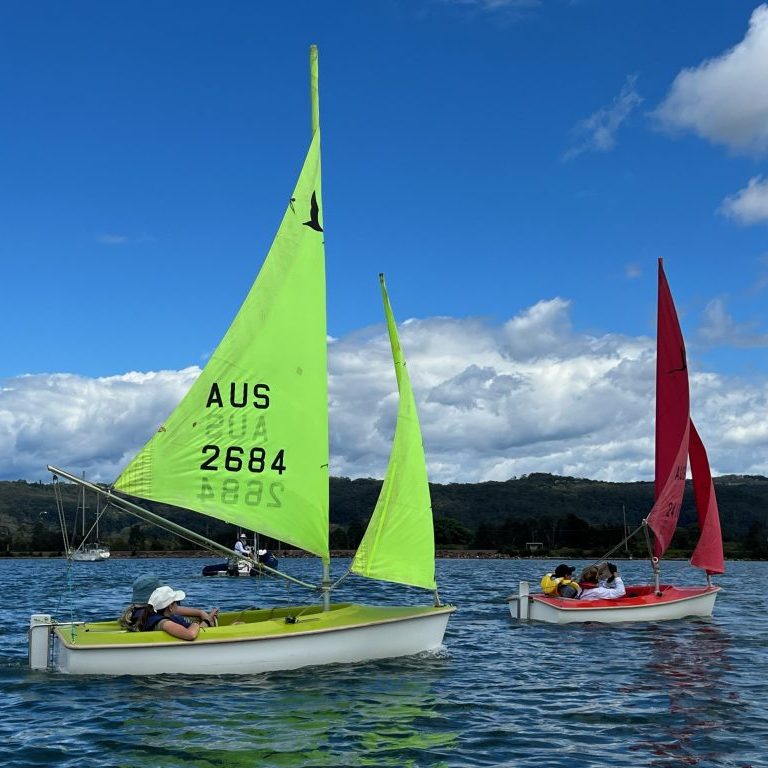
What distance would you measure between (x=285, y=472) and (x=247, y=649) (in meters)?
3.46

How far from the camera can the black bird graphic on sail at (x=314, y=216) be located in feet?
60.8

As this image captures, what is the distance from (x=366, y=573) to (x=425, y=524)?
162 cm

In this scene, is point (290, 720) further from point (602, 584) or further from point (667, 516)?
point (667, 516)

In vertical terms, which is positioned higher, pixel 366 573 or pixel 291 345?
pixel 291 345

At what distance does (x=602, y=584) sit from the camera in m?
27.8

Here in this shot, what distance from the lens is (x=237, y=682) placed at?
622 inches

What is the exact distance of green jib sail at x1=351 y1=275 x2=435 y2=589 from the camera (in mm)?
18422

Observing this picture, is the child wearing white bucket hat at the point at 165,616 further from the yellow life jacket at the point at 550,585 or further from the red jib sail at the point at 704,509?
the red jib sail at the point at 704,509

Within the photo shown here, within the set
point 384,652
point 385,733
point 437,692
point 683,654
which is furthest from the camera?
point 683,654

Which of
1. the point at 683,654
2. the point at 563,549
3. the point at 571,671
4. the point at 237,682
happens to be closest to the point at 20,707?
the point at 237,682

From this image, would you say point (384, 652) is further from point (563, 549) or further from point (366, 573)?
point (563, 549)

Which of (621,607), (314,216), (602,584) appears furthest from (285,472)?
(602,584)

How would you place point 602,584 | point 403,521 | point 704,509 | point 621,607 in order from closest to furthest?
1. point 403,521
2. point 621,607
3. point 602,584
4. point 704,509

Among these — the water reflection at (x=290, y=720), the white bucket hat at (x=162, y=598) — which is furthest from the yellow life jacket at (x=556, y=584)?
the white bucket hat at (x=162, y=598)
